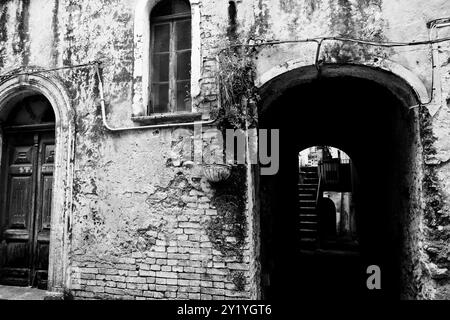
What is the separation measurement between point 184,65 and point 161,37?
58 cm

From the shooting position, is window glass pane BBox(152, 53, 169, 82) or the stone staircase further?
the stone staircase

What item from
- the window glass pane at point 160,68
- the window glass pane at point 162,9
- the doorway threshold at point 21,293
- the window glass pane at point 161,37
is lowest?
the doorway threshold at point 21,293

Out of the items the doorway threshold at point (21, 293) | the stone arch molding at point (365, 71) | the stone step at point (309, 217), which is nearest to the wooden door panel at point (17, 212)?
the doorway threshold at point (21, 293)

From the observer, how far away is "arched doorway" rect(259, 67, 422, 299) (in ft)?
14.5

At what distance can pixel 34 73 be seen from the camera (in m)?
5.20

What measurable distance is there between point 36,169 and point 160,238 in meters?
2.60

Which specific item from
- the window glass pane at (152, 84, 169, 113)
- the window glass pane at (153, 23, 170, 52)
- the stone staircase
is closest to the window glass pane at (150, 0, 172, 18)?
the window glass pane at (153, 23, 170, 52)

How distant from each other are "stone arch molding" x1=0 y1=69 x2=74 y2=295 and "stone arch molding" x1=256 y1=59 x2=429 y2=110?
289 centimetres

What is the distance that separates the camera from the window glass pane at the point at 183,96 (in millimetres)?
4676

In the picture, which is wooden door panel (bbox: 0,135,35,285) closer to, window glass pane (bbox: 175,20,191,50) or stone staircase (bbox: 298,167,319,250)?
window glass pane (bbox: 175,20,191,50)

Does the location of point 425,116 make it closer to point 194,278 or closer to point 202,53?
point 202,53

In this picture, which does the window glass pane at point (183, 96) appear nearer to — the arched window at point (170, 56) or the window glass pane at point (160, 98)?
the arched window at point (170, 56)

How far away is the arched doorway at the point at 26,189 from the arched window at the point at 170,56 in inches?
77.2

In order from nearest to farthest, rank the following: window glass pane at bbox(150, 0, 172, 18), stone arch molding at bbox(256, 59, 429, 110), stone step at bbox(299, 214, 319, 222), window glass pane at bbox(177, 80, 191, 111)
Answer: stone arch molding at bbox(256, 59, 429, 110) < window glass pane at bbox(177, 80, 191, 111) < window glass pane at bbox(150, 0, 172, 18) < stone step at bbox(299, 214, 319, 222)
